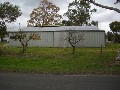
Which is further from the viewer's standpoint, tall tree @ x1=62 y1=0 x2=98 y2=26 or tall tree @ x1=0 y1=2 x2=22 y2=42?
tall tree @ x1=62 y1=0 x2=98 y2=26

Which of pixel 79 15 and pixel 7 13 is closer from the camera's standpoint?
pixel 7 13

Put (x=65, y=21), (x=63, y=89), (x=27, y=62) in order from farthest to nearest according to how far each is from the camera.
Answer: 1. (x=65, y=21)
2. (x=27, y=62)
3. (x=63, y=89)

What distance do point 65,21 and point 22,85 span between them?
7045cm

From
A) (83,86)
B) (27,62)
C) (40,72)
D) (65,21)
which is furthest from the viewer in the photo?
(65,21)

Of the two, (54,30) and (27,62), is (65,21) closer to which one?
(54,30)

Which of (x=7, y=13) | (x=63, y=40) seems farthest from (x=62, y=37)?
(x=7, y=13)

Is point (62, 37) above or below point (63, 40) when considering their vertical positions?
above

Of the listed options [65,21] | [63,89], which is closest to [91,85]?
[63,89]

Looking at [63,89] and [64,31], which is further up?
[64,31]

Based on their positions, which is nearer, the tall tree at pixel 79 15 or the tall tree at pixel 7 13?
the tall tree at pixel 7 13

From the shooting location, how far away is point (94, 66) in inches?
795

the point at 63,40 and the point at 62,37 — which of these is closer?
the point at 63,40

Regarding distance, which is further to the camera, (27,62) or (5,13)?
(5,13)

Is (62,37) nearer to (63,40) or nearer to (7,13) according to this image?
(63,40)
